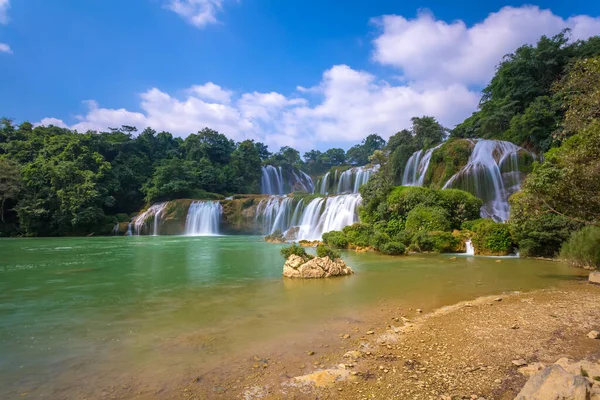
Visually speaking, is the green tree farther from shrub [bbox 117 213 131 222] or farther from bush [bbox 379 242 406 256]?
bush [bbox 379 242 406 256]

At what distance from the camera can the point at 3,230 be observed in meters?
35.3

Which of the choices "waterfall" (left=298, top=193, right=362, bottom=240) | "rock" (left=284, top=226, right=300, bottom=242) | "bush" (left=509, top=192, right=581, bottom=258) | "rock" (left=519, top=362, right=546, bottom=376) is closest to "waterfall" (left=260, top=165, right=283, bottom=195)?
"waterfall" (left=298, top=193, right=362, bottom=240)

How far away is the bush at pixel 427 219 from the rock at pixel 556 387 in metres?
16.4

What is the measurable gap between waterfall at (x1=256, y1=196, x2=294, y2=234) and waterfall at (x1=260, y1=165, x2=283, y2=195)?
50.5 ft

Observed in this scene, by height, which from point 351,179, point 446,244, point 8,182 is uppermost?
point 351,179

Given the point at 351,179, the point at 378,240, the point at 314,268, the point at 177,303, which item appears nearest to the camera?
the point at 177,303

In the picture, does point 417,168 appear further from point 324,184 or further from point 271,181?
point 271,181

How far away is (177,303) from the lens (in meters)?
7.32

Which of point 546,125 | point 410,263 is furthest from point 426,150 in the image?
point 410,263

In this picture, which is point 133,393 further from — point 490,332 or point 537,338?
point 537,338

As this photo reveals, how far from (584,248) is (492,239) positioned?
463 cm

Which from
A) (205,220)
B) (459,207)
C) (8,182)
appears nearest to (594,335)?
(459,207)

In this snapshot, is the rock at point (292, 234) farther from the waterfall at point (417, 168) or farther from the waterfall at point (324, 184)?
the waterfall at point (324, 184)

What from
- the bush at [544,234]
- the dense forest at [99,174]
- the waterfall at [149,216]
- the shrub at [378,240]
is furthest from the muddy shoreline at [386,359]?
the dense forest at [99,174]
